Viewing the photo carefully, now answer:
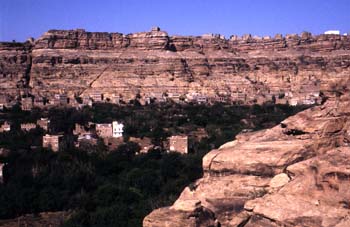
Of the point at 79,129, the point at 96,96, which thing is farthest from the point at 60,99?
the point at 79,129

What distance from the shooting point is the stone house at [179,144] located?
35500mm

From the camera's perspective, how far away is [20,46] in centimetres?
6575

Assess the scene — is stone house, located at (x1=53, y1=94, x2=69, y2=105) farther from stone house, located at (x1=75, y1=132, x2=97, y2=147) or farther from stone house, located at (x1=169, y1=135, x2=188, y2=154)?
stone house, located at (x1=169, y1=135, x2=188, y2=154)

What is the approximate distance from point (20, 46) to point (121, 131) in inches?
1069

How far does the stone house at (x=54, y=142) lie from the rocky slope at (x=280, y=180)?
90.3 ft

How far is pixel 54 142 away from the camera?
Answer: 36781mm

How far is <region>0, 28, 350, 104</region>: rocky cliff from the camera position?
6278 cm

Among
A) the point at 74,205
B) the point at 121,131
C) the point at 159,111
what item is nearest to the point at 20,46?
the point at 159,111

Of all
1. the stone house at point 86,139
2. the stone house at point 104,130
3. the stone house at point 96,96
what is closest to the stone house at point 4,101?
the stone house at point 96,96

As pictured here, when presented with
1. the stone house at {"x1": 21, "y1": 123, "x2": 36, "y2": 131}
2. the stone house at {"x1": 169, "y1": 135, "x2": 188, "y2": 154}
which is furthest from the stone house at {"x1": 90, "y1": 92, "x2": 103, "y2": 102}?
the stone house at {"x1": 169, "y1": 135, "x2": 188, "y2": 154}

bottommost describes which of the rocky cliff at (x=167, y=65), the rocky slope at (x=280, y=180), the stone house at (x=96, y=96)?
the rocky slope at (x=280, y=180)

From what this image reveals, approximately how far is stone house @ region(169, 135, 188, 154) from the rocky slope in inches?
1004

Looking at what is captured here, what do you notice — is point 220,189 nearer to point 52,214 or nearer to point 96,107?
point 52,214

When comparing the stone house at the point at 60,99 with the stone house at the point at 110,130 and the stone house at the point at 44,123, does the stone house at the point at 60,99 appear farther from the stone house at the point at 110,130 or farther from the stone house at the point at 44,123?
the stone house at the point at 110,130
